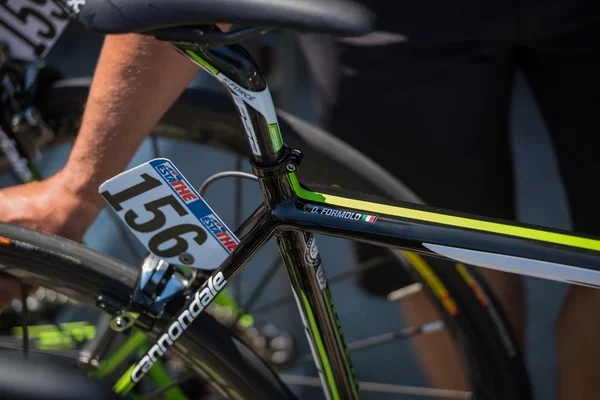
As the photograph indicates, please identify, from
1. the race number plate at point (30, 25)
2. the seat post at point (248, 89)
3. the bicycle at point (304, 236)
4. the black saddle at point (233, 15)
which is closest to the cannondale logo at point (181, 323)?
the bicycle at point (304, 236)

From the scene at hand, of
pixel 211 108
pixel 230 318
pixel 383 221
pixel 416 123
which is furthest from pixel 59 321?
pixel 383 221

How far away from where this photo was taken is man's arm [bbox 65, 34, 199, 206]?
0.86 metres

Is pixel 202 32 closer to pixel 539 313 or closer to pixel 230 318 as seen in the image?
pixel 230 318

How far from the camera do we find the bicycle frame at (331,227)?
0.67 metres

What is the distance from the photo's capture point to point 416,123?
3.72ft

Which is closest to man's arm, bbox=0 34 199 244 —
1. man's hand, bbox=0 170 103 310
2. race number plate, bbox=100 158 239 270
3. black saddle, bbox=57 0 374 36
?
man's hand, bbox=0 170 103 310

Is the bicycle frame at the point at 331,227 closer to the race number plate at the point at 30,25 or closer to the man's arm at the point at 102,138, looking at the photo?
the man's arm at the point at 102,138

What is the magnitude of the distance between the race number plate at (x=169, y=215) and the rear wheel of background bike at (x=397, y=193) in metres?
0.28

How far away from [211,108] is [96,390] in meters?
0.50

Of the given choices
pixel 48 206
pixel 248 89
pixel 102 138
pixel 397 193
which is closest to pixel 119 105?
pixel 102 138

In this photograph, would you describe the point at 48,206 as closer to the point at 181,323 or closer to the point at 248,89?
the point at 181,323

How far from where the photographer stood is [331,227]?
728mm

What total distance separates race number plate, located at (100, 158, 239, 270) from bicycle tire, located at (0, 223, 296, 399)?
0.08 metres

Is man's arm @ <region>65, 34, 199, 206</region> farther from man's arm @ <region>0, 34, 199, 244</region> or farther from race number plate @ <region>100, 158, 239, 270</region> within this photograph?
race number plate @ <region>100, 158, 239, 270</region>
